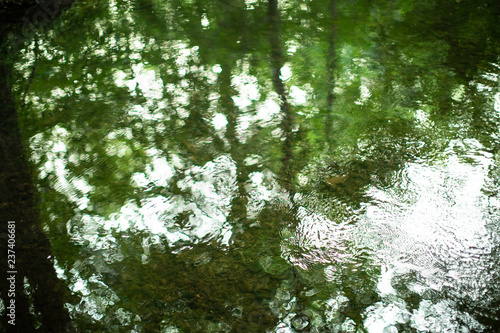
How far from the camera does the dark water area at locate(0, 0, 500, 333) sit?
2.04 metres

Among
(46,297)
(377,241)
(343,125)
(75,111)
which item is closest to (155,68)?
(75,111)

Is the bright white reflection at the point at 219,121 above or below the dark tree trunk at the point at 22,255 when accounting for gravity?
above

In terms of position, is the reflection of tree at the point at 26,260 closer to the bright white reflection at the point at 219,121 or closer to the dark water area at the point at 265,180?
the dark water area at the point at 265,180

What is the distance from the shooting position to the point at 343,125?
3334mm

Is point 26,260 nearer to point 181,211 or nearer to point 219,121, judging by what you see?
point 181,211

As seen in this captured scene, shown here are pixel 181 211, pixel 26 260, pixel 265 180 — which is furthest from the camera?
pixel 265 180

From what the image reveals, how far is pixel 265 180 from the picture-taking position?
9.25 ft

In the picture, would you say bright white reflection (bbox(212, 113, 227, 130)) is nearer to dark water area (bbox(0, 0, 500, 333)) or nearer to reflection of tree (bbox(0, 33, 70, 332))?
dark water area (bbox(0, 0, 500, 333))

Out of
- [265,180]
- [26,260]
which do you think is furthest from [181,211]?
[26,260]

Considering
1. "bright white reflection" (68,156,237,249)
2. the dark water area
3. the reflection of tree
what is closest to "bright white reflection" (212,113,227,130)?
the dark water area

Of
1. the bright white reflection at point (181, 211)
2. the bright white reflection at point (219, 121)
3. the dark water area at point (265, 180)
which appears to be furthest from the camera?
the bright white reflection at point (219, 121)

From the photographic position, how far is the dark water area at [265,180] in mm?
2045

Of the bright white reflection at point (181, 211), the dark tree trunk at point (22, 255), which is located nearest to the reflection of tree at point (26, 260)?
the dark tree trunk at point (22, 255)

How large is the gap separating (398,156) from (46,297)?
264 centimetres
